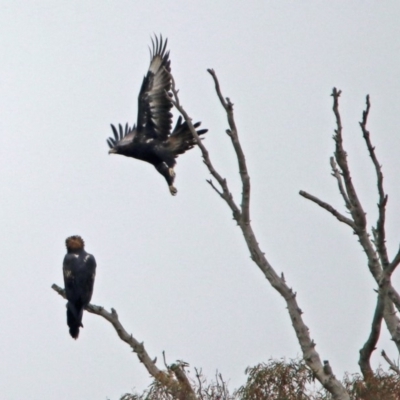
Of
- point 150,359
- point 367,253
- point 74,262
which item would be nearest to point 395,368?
point 367,253

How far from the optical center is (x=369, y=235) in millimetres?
7723

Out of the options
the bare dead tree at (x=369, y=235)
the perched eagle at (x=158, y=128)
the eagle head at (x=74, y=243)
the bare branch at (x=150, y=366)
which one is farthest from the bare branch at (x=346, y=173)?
the perched eagle at (x=158, y=128)

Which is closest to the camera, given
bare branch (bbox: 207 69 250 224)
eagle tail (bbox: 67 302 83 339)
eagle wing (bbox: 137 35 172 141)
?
bare branch (bbox: 207 69 250 224)

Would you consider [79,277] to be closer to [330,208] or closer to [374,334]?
[330,208]

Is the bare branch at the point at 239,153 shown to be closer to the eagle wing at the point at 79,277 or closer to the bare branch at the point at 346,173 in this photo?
the bare branch at the point at 346,173

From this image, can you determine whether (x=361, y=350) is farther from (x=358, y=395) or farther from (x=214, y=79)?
(x=358, y=395)

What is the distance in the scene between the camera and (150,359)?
920cm

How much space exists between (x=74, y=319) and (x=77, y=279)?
503 mm

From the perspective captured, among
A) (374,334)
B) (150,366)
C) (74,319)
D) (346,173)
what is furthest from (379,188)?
(74,319)

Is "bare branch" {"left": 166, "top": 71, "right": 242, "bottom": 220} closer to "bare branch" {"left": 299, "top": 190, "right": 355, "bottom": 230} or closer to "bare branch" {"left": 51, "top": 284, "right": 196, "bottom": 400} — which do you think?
"bare branch" {"left": 299, "top": 190, "right": 355, "bottom": 230}

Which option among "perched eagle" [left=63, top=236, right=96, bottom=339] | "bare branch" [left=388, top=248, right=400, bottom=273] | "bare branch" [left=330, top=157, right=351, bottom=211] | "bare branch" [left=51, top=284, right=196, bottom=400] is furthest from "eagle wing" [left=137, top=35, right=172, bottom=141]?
"bare branch" [left=388, top=248, right=400, bottom=273]

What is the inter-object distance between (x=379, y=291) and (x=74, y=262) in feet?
19.4

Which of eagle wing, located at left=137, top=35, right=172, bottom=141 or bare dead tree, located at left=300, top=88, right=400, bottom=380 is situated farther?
eagle wing, located at left=137, top=35, right=172, bottom=141

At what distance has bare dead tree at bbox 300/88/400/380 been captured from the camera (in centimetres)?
678
